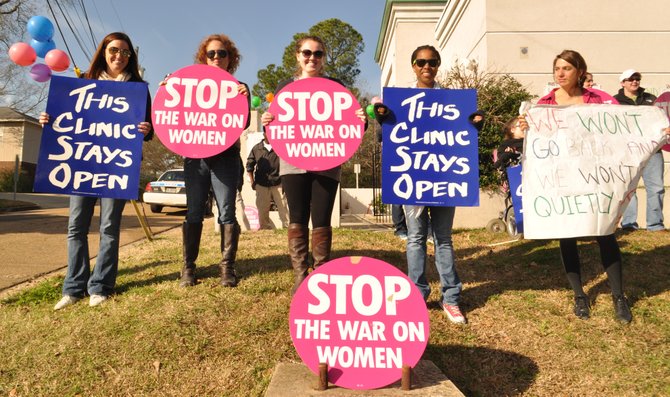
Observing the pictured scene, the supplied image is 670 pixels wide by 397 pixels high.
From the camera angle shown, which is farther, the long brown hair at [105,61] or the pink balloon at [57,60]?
the pink balloon at [57,60]

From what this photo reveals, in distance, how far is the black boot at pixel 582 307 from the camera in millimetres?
3291

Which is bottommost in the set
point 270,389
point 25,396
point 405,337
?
point 25,396

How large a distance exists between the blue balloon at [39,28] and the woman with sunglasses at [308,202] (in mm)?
2401

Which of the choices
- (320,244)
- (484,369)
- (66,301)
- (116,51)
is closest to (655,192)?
(484,369)

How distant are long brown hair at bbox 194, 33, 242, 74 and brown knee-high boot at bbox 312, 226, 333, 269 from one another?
1.66 meters

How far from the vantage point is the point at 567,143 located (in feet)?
10.6

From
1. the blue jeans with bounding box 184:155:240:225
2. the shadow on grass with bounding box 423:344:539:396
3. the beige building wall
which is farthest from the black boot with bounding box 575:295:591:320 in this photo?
the beige building wall

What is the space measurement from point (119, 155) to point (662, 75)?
10.6m

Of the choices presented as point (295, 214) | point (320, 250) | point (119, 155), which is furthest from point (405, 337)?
point (119, 155)

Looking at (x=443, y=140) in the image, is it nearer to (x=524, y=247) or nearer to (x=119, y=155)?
(x=119, y=155)

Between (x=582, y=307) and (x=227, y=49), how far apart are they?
3.49 m

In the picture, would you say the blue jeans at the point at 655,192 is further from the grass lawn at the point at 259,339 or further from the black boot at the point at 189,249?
the black boot at the point at 189,249

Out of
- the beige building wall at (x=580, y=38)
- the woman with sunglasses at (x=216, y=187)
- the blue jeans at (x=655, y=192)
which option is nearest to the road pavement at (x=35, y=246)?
the woman with sunglasses at (x=216, y=187)

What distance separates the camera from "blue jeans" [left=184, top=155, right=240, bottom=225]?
3.60m
